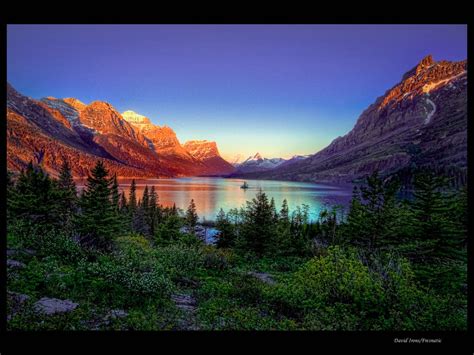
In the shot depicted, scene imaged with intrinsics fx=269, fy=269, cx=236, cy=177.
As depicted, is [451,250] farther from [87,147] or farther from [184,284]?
[87,147]

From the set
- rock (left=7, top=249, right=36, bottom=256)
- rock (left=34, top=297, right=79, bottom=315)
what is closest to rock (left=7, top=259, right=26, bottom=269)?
rock (left=7, top=249, right=36, bottom=256)

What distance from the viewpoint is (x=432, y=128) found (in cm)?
10944

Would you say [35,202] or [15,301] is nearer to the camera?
[15,301]

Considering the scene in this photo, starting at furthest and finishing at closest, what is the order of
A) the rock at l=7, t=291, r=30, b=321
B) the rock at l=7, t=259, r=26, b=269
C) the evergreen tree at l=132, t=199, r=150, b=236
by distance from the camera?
1. the evergreen tree at l=132, t=199, r=150, b=236
2. the rock at l=7, t=259, r=26, b=269
3. the rock at l=7, t=291, r=30, b=321

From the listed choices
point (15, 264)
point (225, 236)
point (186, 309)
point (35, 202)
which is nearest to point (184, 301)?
point (186, 309)

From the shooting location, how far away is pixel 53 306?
168 inches

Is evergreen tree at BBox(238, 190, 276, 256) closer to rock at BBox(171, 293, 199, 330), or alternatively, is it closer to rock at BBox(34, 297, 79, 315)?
rock at BBox(171, 293, 199, 330)

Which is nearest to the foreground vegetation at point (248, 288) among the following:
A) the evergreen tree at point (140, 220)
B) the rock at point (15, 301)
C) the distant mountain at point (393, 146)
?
the rock at point (15, 301)

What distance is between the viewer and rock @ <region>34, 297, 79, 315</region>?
4.13 meters

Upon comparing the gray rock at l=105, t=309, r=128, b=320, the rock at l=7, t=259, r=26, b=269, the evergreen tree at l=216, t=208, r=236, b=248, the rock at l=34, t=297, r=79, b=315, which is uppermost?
the rock at l=7, t=259, r=26, b=269

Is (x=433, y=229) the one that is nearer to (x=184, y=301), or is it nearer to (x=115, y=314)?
(x=184, y=301)

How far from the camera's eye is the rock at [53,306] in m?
4.13
